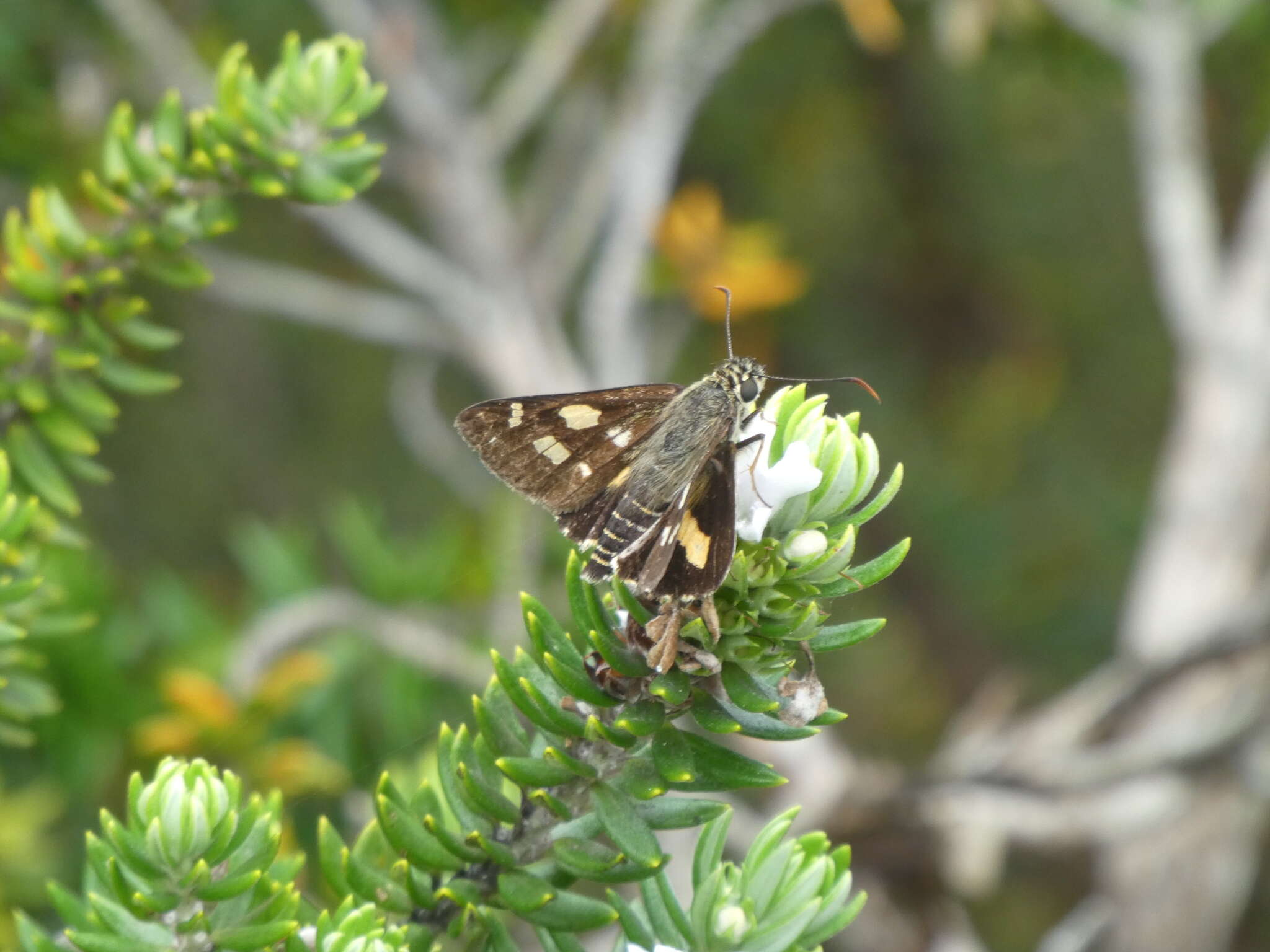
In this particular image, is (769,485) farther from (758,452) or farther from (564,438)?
(564,438)

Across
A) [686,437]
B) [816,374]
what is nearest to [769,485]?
[686,437]

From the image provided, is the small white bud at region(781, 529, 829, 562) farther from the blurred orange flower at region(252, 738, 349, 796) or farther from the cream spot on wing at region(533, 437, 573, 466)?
the blurred orange flower at region(252, 738, 349, 796)

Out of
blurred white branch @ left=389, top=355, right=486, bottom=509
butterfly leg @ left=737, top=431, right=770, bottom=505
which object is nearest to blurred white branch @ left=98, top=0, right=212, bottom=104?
blurred white branch @ left=389, top=355, right=486, bottom=509

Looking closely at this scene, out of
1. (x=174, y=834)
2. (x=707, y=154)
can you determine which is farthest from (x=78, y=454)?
(x=707, y=154)

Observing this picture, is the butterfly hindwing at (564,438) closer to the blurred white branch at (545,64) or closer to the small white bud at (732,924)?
the small white bud at (732,924)

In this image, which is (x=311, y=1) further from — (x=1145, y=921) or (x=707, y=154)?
(x=1145, y=921)

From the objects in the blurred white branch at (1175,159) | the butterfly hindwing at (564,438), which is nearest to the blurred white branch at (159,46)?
the butterfly hindwing at (564,438)

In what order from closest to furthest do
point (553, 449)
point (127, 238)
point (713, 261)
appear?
point (127, 238)
point (553, 449)
point (713, 261)

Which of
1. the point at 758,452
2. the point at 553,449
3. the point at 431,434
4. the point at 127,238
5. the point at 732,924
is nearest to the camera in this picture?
the point at 732,924
